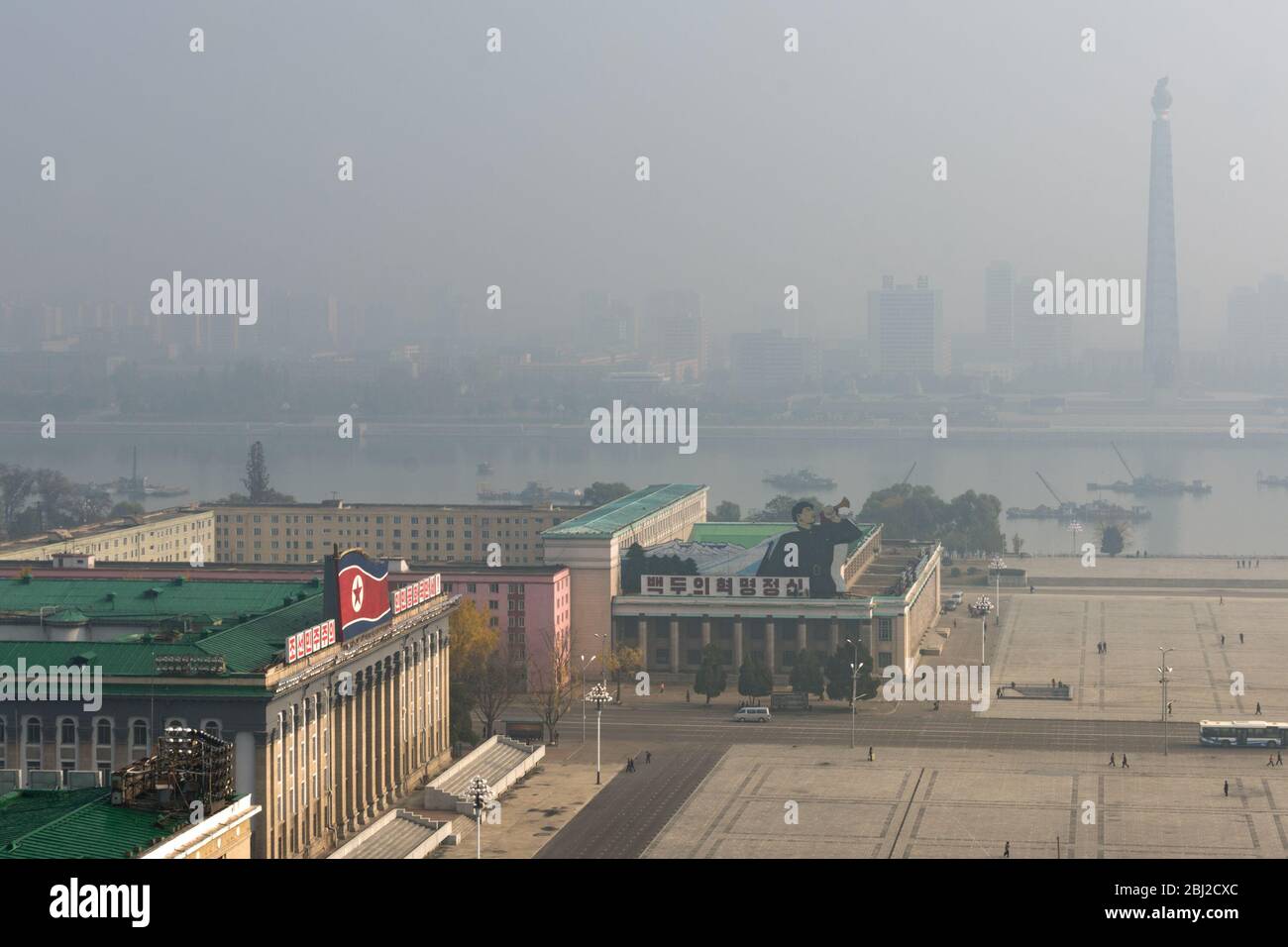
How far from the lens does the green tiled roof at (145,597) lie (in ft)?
97.3

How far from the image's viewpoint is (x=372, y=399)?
18238cm

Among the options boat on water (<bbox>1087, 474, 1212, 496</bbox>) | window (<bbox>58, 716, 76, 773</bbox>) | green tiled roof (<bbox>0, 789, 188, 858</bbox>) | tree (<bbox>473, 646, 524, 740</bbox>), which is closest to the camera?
green tiled roof (<bbox>0, 789, 188, 858</bbox>)

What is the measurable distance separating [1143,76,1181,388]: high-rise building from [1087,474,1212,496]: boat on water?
3178 inches

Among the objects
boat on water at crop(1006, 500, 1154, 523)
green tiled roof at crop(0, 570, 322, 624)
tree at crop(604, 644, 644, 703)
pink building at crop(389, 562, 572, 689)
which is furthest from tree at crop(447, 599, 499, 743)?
boat on water at crop(1006, 500, 1154, 523)

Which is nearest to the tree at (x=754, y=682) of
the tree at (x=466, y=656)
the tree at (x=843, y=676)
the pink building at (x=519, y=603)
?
the tree at (x=843, y=676)

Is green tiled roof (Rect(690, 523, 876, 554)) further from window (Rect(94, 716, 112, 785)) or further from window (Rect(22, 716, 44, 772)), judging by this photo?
window (Rect(22, 716, 44, 772))

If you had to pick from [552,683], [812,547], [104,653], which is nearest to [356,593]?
[104,653]

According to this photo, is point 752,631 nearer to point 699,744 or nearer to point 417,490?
point 699,744

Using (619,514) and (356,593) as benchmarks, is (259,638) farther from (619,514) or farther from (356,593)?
(619,514)

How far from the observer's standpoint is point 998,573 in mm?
60875

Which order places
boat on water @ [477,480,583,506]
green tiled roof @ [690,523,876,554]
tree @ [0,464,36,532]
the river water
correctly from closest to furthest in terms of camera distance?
green tiled roof @ [690,523,876,554], tree @ [0,464,36,532], the river water, boat on water @ [477,480,583,506]

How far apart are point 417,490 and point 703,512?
61370 millimetres

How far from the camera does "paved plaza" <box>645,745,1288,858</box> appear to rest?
26.5 metres
